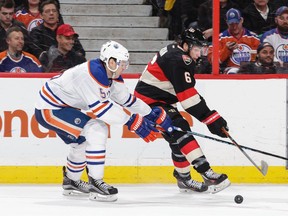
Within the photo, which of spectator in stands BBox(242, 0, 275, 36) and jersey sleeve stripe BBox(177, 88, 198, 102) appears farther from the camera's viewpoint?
spectator in stands BBox(242, 0, 275, 36)

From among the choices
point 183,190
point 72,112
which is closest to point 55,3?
point 72,112

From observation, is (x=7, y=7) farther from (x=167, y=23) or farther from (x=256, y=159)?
(x=256, y=159)

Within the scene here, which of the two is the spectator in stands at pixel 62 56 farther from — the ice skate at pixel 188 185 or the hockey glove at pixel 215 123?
the hockey glove at pixel 215 123

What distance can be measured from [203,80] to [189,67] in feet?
2.87

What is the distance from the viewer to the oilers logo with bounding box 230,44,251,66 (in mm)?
7488

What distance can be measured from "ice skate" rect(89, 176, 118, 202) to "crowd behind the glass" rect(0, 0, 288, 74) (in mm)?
1335

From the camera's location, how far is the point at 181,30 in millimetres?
7441

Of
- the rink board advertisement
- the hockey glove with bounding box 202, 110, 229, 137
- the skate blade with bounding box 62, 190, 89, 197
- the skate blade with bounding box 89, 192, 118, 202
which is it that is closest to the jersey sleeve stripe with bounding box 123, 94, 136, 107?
the hockey glove with bounding box 202, 110, 229, 137

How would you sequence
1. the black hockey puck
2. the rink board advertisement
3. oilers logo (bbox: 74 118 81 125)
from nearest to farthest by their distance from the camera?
the black hockey puck
oilers logo (bbox: 74 118 81 125)
the rink board advertisement

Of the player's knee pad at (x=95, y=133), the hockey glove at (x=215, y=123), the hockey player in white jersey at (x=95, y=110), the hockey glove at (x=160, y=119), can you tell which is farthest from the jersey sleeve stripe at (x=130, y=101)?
the hockey glove at (x=215, y=123)

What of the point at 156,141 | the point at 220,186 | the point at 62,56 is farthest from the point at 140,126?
the point at 62,56

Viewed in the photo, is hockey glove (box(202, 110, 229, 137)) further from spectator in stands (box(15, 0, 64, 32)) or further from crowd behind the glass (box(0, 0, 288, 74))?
spectator in stands (box(15, 0, 64, 32))

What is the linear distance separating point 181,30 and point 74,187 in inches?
64.1

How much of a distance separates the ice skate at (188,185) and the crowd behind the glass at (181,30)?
95 centimetres
